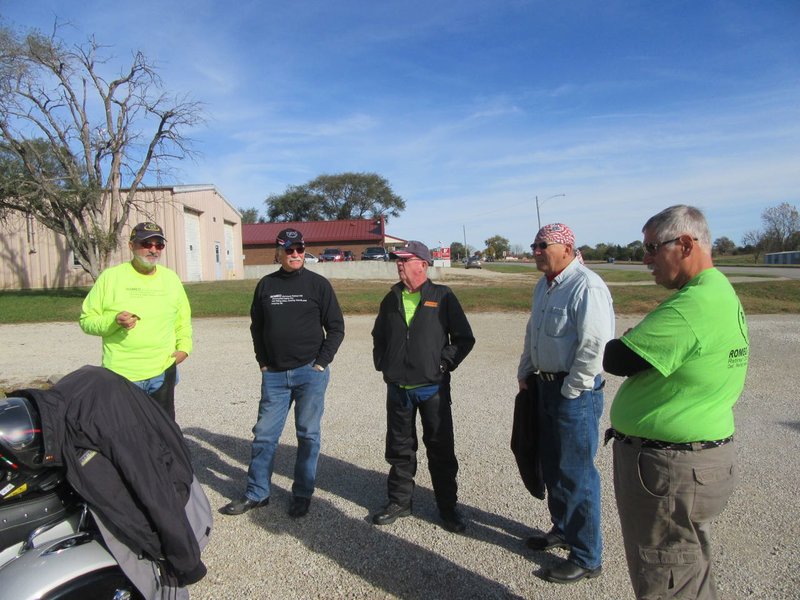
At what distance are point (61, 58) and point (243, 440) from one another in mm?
22382

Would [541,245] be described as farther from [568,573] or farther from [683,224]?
[568,573]

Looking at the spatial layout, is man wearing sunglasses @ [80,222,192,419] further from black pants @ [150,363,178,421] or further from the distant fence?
the distant fence

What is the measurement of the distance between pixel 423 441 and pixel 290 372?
106 cm

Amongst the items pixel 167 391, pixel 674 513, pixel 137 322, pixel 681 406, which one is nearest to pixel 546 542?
pixel 674 513

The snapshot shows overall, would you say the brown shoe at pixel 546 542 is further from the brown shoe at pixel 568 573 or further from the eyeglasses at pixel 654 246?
the eyeglasses at pixel 654 246

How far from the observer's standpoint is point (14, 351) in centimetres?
1009

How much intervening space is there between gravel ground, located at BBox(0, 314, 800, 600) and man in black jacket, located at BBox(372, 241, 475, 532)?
0.24 m

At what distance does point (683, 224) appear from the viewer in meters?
2.08

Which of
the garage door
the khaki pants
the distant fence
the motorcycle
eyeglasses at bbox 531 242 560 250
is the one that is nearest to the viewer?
the motorcycle

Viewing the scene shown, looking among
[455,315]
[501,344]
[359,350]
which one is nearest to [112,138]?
[359,350]

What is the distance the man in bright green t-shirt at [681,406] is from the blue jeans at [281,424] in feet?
7.55

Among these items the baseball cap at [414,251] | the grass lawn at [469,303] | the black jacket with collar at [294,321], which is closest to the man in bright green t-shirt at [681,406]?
the baseball cap at [414,251]

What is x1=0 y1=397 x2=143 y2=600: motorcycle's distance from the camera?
1950mm

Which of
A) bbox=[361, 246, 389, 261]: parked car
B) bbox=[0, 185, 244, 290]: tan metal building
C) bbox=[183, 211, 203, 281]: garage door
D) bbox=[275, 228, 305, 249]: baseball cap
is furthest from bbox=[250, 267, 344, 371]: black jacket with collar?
bbox=[361, 246, 389, 261]: parked car
